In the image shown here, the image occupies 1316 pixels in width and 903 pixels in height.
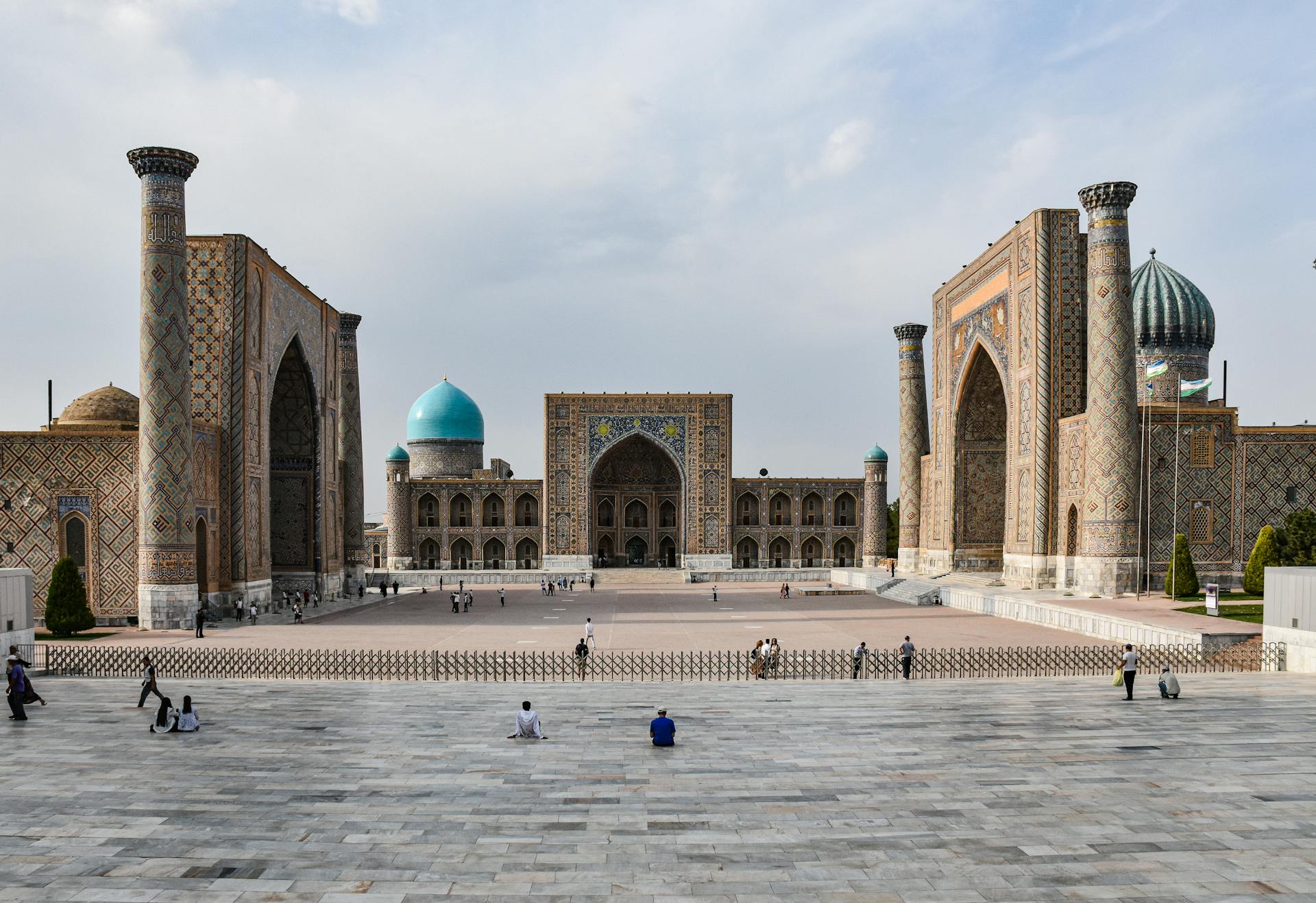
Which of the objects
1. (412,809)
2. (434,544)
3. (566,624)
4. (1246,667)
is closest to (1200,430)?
(1246,667)

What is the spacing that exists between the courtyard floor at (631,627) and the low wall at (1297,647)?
13.4 ft

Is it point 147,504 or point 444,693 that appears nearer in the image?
point 444,693

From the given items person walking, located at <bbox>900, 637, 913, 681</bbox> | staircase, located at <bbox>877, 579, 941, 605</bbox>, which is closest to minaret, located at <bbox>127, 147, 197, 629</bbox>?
person walking, located at <bbox>900, 637, 913, 681</bbox>

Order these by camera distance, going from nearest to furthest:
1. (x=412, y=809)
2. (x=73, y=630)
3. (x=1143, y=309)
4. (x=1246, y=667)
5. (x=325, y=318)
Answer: (x=412, y=809) < (x=1246, y=667) < (x=73, y=630) < (x=325, y=318) < (x=1143, y=309)

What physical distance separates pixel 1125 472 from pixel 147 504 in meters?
25.1

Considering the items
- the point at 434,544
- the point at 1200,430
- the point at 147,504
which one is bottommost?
the point at 434,544

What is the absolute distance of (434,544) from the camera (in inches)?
2180

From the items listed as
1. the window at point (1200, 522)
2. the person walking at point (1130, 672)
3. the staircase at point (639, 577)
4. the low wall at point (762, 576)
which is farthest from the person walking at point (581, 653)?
the low wall at point (762, 576)

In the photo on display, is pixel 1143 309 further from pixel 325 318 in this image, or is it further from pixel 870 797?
pixel 870 797

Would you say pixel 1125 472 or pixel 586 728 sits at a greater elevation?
pixel 1125 472

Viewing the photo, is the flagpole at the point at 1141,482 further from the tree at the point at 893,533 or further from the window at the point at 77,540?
the tree at the point at 893,533

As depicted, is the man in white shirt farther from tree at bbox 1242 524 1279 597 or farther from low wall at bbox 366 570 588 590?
low wall at bbox 366 570 588 590

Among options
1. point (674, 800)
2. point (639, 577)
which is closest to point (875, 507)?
point (639, 577)

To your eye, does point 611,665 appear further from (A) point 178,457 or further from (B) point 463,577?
(B) point 463,577
